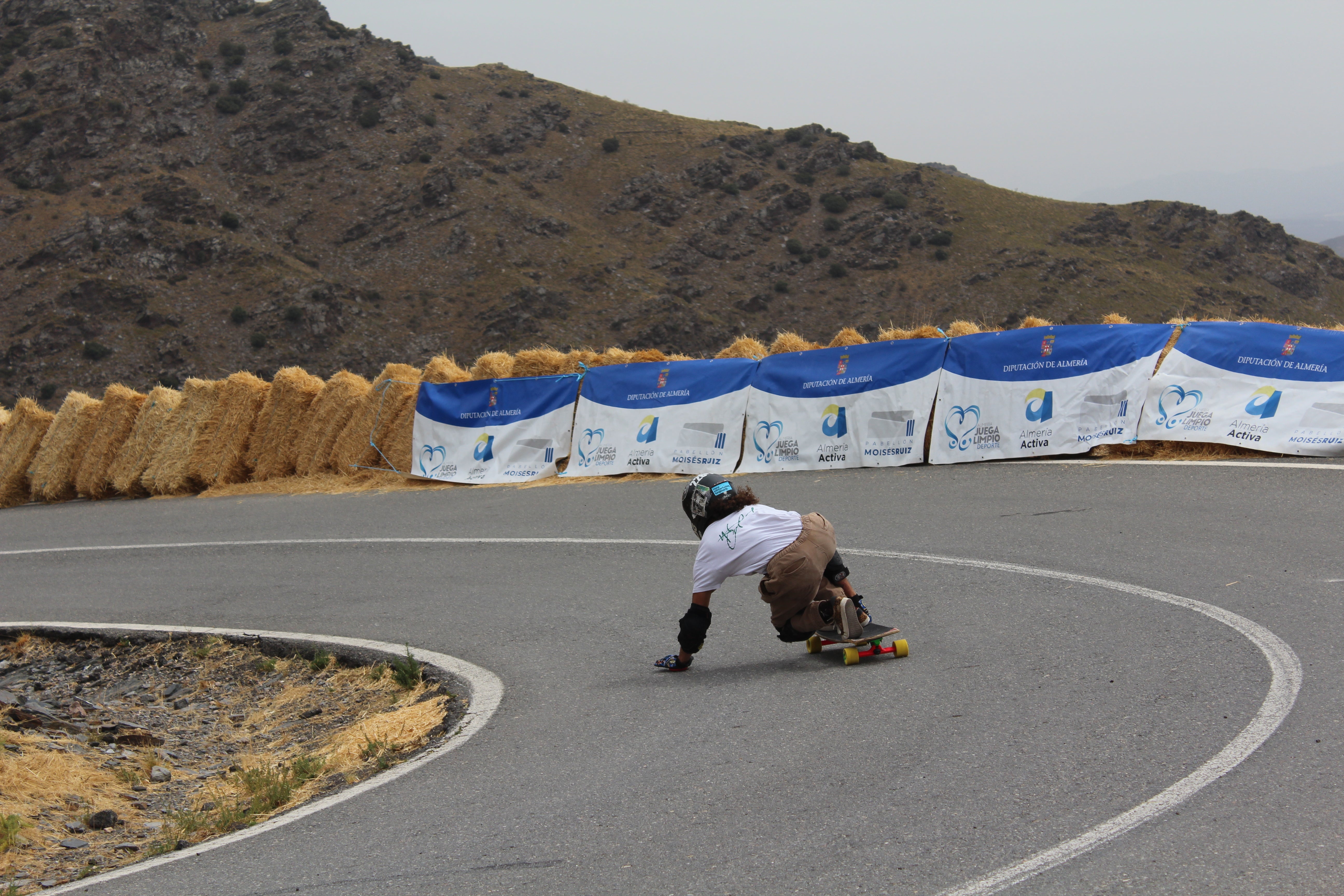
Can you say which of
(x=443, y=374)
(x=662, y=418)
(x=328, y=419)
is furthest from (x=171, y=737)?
(x=328, y=419)

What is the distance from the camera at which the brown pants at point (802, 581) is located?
632cm

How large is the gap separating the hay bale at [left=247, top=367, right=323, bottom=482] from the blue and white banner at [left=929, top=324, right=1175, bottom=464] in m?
11.7

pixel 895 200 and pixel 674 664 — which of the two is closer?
pixel 674 664

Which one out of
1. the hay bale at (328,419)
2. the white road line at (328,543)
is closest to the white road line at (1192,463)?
Result: the white road line at (328,543)

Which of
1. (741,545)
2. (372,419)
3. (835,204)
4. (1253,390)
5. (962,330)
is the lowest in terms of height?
(741,545)

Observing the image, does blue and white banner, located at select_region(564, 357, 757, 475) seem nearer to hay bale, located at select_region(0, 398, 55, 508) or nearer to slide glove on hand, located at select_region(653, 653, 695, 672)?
slide glove on hand, located at select_region(653, 653, 695, 672)

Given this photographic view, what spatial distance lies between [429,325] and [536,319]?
7.01m

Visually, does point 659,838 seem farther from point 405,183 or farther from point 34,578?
point 405,183

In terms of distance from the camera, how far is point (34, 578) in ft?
42.6

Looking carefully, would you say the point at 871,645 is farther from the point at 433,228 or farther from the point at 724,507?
the point at 433,228

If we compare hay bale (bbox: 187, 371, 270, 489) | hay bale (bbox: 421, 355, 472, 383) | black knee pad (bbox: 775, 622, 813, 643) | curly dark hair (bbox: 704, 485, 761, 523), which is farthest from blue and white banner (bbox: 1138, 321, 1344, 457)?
hay bale (bbox: 187, 371, 270, 489)

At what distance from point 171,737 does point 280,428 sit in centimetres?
1271

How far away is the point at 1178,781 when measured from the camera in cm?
423

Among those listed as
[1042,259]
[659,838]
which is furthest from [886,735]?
[1042,259]
